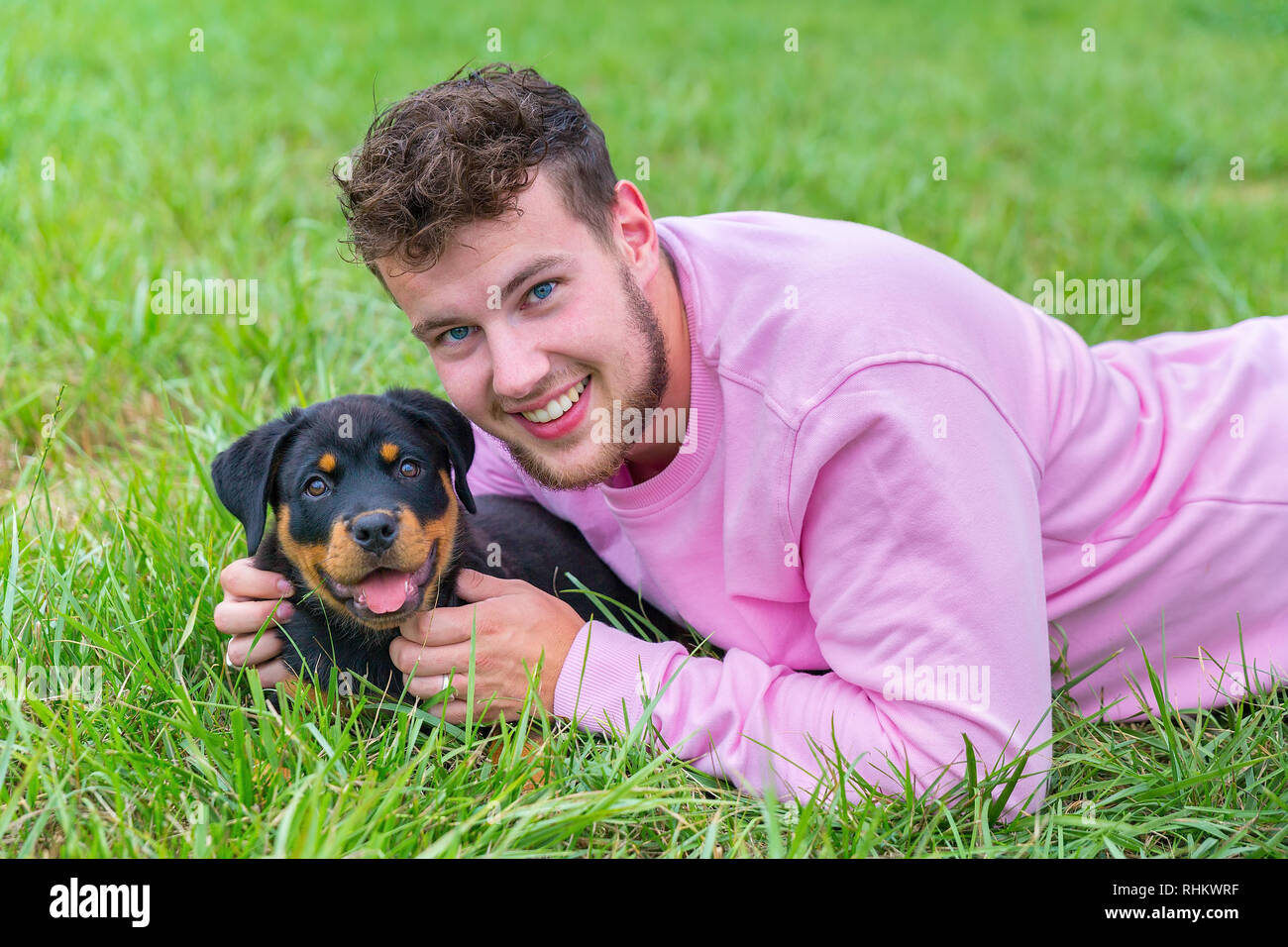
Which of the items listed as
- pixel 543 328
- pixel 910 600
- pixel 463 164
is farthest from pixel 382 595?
pixel 910 600

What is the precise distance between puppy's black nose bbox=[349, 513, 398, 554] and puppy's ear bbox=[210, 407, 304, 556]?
371 millimetres

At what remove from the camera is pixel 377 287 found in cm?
497

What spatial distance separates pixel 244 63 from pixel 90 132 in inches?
83.1

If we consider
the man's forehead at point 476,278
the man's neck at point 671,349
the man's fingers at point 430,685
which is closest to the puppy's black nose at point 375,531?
the man's fingers at point 430,685

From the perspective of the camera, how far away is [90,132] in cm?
595

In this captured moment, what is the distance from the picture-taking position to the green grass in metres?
2.29

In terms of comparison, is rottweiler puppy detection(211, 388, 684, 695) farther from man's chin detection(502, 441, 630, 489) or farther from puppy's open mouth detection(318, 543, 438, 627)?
man's chin detection(502, 441, 630, 489)

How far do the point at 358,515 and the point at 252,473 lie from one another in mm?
416

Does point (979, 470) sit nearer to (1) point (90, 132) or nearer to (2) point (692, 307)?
(2) point (692, 307)

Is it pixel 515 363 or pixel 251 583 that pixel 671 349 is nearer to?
pixel 515 363

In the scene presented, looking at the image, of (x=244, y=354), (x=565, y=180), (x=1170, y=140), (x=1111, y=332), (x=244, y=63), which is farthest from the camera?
(x=244, y=63)

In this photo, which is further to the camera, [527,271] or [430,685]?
[430,685]

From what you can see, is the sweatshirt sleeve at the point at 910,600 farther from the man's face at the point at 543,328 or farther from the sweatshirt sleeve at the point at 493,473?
the sweatshirt sleeve at the point at 493,473


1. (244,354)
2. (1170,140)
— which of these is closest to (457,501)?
(244,354)
